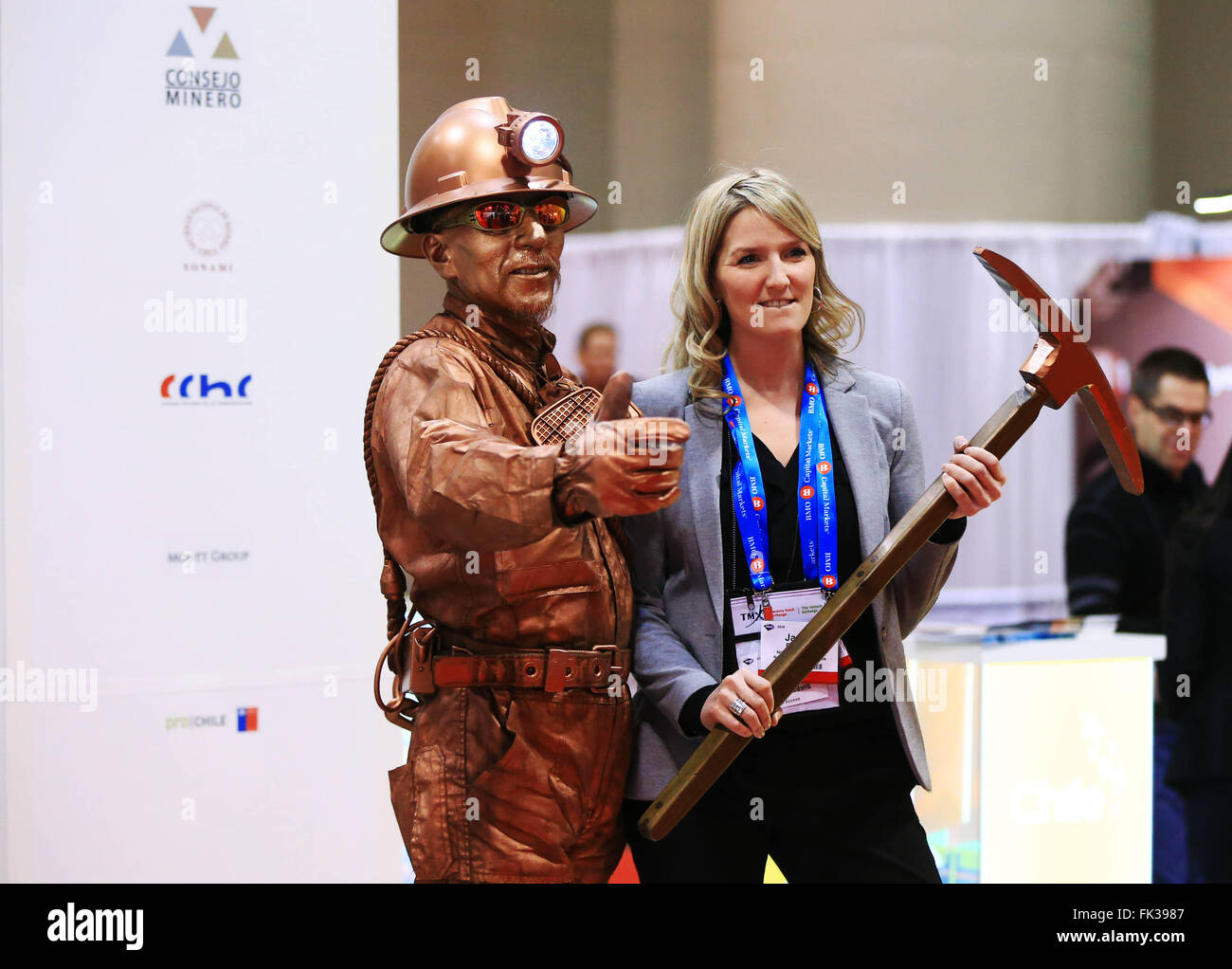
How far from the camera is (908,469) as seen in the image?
8.32 feet

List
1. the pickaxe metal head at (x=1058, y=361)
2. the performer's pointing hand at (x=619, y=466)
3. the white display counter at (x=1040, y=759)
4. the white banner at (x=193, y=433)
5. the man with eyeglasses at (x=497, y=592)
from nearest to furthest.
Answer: the performer's pointing hand at (x=619, y=466) → the man with eyeglasses at (x=497, y=592) → the pickaxe metal head at (x=1058, y=361) → the white banner at (x=193, y=433) → the white display counter at (x=1040, y=759)

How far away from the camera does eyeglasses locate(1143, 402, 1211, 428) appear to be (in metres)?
5.52

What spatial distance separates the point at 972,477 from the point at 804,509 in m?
0.34

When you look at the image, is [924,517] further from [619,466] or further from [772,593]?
Result: [619,466]

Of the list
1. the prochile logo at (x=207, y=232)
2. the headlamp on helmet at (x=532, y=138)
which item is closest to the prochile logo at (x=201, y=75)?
the prochile logo at (x=207, y=232)

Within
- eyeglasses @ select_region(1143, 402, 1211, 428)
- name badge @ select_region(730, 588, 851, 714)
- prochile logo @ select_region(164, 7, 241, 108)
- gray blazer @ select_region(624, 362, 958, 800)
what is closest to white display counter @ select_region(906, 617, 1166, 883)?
eyeglasses @ select_region(1143, 402, 1211, 428)

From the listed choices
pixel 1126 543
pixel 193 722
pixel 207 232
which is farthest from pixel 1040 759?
pixel 207 232

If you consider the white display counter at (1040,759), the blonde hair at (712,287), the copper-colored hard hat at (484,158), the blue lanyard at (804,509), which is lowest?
the white display counter at (1040,759)

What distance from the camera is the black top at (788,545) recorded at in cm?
241

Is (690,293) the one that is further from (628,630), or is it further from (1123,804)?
(1123,804)

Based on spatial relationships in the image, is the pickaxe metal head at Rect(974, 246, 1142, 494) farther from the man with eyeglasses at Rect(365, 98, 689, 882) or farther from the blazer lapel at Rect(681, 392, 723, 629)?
the man with eyeglasses at Rect(365, 98, 689, 882)

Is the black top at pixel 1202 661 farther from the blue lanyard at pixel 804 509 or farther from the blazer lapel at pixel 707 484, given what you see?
the blazer lapel at pixel 707 484
